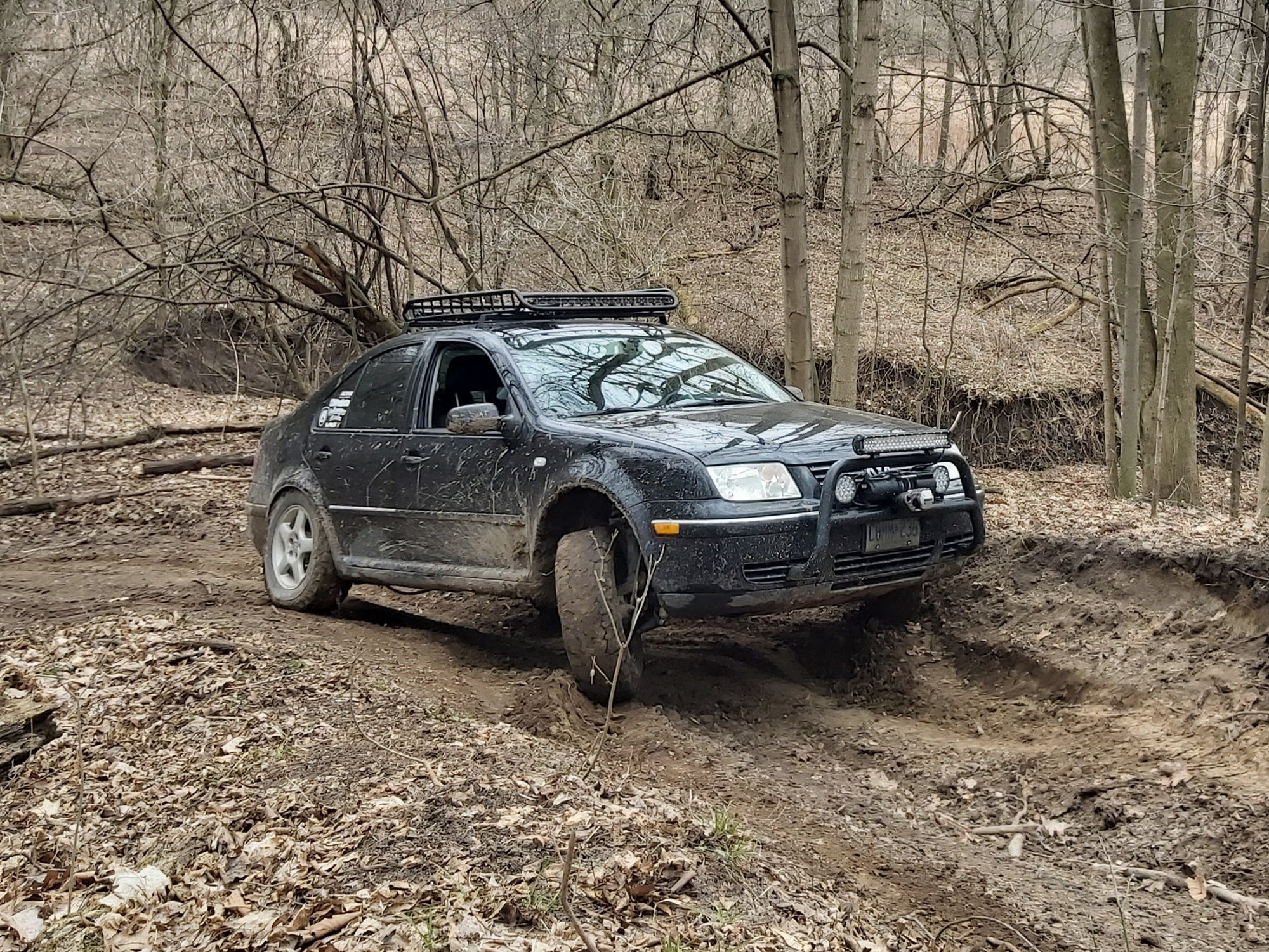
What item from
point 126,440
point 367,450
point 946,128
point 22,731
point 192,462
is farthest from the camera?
point 946,128

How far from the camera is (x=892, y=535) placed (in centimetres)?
573

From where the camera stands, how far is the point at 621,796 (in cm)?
439

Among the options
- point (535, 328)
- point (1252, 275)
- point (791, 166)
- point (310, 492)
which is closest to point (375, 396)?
point (310, 492)

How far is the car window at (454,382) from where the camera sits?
22.9 feet

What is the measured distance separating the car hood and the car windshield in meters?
0.16

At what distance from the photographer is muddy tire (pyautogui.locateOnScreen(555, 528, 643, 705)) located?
18.4 ft

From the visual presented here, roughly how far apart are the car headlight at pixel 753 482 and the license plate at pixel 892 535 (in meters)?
0.44

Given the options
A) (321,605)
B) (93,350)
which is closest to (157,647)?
(321,605)

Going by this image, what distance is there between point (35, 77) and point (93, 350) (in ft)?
25.3

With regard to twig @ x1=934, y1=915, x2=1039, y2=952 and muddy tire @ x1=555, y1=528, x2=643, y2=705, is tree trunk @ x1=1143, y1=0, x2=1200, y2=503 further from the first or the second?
twig @ x1=934, y1=915, x2=1039, y2=952

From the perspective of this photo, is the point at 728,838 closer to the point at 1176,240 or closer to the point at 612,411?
the point at 612,411

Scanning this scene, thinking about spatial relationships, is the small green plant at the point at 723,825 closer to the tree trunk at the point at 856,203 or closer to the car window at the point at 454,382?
the car window at the point at 454,382

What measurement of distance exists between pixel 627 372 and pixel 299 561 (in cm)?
Answer: 269

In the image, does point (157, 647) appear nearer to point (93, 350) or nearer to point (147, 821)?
point (147, 821)
